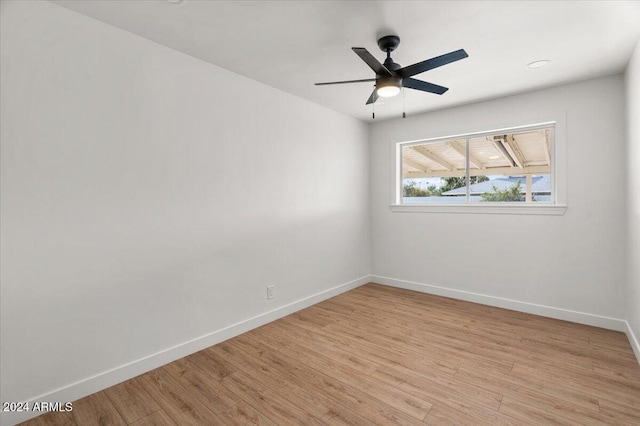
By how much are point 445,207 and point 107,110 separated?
3.78 meters

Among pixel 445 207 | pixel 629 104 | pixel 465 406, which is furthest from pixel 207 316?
pixel 629 104

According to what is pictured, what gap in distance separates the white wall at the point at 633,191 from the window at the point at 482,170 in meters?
0.67

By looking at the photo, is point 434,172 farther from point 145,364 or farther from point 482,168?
point 145,364

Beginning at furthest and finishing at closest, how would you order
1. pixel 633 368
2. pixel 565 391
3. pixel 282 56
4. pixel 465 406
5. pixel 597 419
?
pixel 282 56 < pixel 633 368 < pixel 565 391 < pixel 465 406 < pixel 597 419

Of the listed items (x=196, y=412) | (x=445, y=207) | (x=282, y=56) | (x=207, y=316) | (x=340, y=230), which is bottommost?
(x=196, y=412)

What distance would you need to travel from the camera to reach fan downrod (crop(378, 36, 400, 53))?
7.58 ft

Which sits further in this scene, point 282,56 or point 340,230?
point 340,230

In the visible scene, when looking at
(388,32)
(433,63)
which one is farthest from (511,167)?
(388,32)

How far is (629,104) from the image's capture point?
9.09 ft

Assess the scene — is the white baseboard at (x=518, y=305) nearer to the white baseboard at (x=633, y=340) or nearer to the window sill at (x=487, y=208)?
the white baseboard at (x=633, y=340)

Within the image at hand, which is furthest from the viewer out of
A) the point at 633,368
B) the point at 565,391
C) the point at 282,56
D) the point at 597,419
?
the point at 282,56

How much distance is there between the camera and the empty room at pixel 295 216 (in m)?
1.94

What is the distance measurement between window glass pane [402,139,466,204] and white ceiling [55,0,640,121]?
1223 mm

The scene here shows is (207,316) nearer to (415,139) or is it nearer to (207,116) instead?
(207,116)
